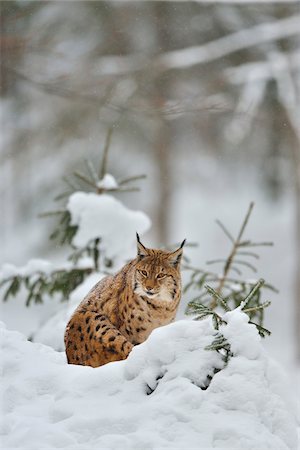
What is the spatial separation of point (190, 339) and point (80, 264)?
11.5 feet

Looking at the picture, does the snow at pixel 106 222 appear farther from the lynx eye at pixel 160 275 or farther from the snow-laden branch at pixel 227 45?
the snow-laden branch at pixel 227 45

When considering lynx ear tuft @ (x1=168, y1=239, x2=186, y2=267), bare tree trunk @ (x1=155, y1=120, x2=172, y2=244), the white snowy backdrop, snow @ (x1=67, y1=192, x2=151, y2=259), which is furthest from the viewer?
bare tree trunk @ (x1=155, y1=120, x2=172, y2=244)

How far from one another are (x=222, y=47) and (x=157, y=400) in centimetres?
1573

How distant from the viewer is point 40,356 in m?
3.51

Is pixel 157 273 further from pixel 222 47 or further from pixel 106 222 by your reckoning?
pixel 222 47

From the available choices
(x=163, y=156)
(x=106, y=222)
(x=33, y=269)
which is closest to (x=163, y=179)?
(x=163, y=156)

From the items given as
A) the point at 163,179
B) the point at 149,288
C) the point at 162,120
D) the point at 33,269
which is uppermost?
the point at 162,120

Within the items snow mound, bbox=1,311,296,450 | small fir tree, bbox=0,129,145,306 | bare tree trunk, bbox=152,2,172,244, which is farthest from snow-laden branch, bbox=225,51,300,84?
snow mound, bbox=1,311,296,450

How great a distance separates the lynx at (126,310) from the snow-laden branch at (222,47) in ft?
43.4

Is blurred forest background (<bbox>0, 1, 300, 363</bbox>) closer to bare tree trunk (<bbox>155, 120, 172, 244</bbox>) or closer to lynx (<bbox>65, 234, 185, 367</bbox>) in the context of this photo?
bare tree trunk (<bbox>155, 120, 172, 244</bbox>)

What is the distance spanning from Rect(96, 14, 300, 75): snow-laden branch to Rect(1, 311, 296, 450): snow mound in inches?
575

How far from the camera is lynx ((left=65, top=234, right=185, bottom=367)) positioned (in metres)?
4.31

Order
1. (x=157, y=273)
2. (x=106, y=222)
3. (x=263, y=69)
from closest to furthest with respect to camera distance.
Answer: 1. (x=157, y=273)
2. (x=106, y=222)
3. (x=263, y=69)

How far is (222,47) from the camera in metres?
18.0
